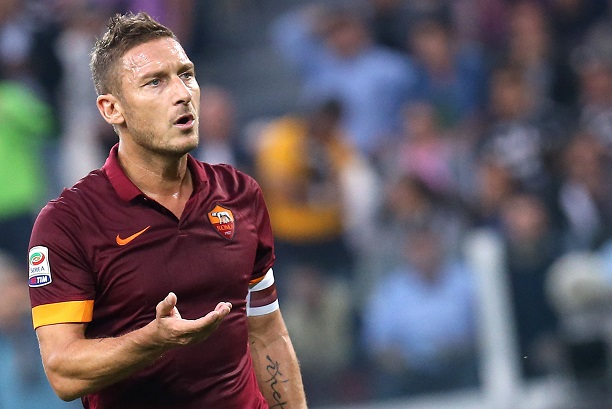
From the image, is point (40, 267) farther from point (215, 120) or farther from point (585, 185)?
point (585, 185)

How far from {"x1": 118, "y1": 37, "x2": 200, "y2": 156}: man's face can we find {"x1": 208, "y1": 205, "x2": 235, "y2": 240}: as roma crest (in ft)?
0.80

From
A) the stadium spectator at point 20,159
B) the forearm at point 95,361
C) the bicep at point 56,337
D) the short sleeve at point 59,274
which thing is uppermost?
the stadium spectator at point 20,159

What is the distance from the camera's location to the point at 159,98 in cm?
356

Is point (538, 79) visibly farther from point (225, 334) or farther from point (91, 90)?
point (225, 334)

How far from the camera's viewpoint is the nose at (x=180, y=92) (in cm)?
354

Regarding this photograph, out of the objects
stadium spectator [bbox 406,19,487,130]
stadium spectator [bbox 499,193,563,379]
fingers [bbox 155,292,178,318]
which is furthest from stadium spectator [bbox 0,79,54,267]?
fingers [bbox 155,292,178,318]

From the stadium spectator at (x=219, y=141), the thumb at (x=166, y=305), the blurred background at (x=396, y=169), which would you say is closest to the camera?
the thumb at (x=166, y=305)

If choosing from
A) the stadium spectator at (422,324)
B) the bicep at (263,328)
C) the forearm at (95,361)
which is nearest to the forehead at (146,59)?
the forearm at (95,361)

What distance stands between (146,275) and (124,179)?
13.1 inches

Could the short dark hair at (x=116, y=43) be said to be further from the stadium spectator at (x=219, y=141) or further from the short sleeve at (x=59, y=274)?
the stadium spectator at (x=219, y=141)

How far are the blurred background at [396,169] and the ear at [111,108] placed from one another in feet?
14.1

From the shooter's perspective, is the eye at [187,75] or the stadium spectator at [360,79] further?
the stadium spectator at [360,79]

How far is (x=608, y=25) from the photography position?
10.6 m

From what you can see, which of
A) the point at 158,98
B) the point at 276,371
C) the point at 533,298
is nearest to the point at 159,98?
the point at 158,98
